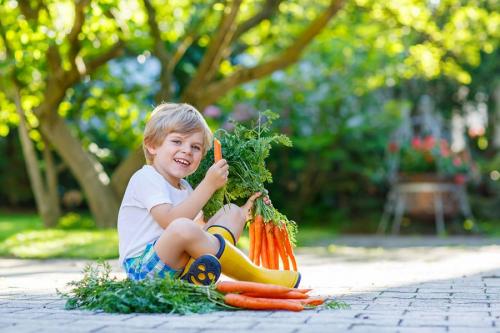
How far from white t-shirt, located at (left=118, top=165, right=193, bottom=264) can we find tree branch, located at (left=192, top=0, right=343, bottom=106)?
522 cm

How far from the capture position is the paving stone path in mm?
3270

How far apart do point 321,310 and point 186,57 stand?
11623 millimetres

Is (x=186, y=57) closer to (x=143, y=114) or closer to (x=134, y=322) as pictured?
(x=143, y=114)

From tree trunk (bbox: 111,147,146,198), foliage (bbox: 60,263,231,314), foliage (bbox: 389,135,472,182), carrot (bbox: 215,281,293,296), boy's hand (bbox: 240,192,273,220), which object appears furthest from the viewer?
foliage (bbox: 389,135,472,182)

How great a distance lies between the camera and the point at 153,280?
3797 millimetres

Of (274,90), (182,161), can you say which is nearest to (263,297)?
(182,161)

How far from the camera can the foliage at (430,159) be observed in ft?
37.4

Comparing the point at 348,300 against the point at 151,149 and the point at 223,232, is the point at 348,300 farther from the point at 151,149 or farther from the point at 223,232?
the point at 151,149

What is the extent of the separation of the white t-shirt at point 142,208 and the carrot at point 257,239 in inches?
19.0

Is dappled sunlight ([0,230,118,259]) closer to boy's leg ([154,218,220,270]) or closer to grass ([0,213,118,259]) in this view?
grass ([0,213,118,259])

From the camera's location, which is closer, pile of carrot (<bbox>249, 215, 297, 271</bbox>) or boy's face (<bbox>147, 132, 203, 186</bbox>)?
boy's face (<bbox>147, 132, 203, 186</bbox>)

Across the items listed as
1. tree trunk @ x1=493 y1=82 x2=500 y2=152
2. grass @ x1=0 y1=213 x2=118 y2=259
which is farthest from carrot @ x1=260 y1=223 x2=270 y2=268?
tree trunk @ x1=493 y1=82 x2=500 y2=152

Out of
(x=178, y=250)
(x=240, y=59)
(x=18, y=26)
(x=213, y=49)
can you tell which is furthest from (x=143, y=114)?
(x=178, y=250)

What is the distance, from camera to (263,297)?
153 inches
